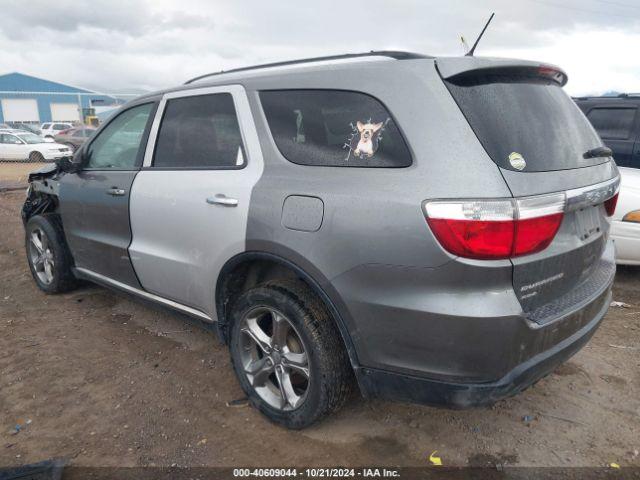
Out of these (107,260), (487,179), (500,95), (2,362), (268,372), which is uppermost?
(500,95)

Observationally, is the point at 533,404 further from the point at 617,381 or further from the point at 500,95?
the point at 500,95

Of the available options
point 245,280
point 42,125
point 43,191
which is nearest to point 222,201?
point 245,280

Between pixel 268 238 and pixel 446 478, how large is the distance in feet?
4.61

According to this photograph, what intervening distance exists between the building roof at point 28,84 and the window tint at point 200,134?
195 ft

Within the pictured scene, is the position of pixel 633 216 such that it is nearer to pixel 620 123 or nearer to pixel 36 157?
pixel 620 123

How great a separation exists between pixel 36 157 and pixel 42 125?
751 inches

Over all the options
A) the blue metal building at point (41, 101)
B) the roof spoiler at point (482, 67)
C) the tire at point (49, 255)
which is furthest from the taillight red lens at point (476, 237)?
the blue metal building at point (41, 101)

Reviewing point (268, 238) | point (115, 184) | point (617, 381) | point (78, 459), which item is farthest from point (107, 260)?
point (617, 381)

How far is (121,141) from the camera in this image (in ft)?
11.9

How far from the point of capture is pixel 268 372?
8.79ft

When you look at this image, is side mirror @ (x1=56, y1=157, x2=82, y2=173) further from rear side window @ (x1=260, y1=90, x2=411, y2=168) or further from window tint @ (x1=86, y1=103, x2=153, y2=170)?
rear side window @ (x1=260, y1=90, x2=411, y2=168)

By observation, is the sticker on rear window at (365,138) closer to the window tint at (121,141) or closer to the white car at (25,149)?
the window tint at (121,141)

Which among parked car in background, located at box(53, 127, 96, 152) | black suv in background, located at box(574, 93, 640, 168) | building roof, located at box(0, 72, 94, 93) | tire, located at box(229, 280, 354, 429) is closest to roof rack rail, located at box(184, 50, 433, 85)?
tire, located at box(229, 280, 354, 429)

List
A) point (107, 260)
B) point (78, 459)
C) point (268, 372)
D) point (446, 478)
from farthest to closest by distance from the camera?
point (107, 260)
point (268, 372)
point (78, 459)
point (446, 478)
